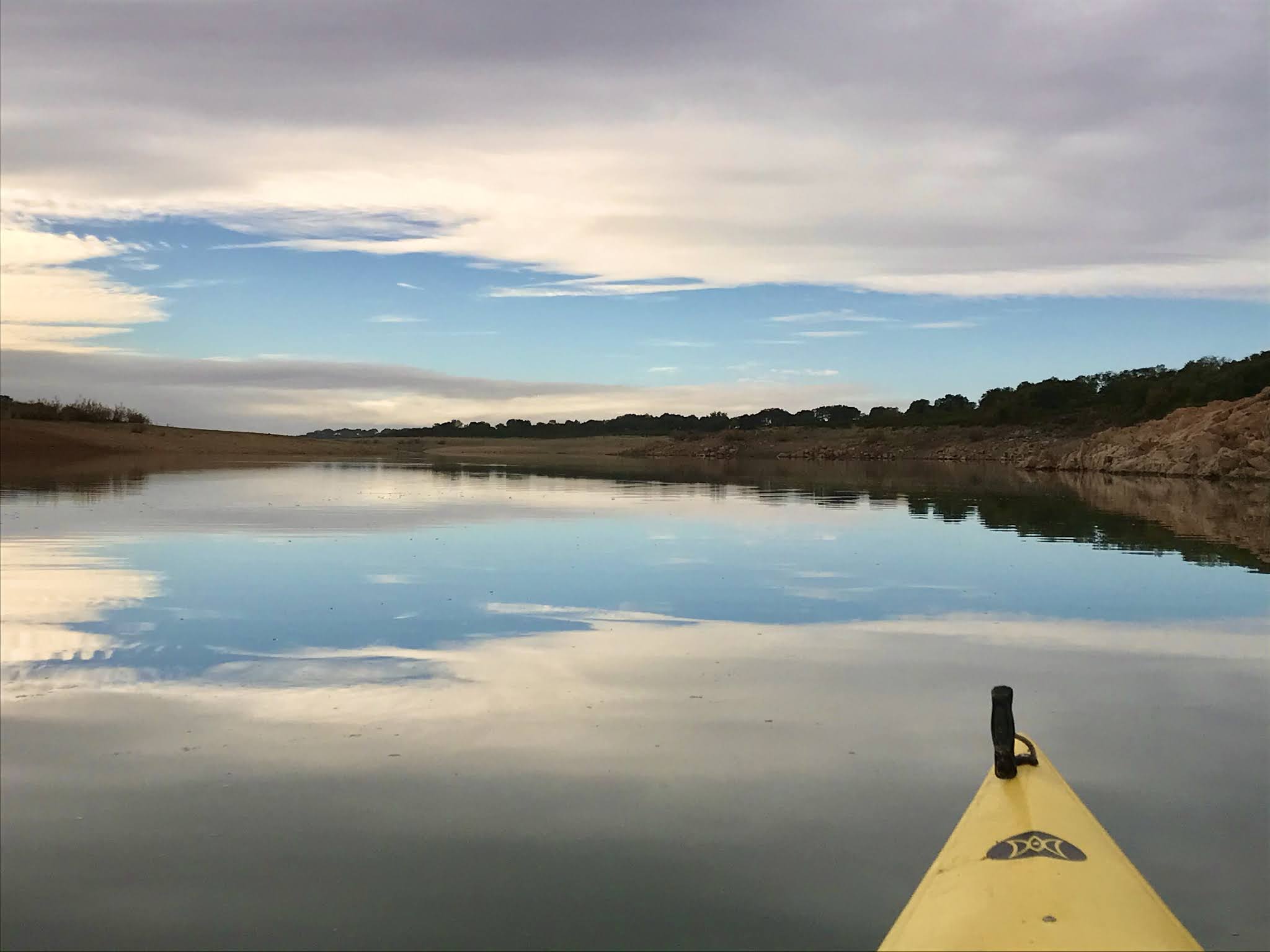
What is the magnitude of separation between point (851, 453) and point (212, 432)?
37.0m

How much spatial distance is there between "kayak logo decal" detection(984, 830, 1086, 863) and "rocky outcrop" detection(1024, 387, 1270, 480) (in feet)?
109

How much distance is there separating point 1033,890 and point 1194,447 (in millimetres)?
36026

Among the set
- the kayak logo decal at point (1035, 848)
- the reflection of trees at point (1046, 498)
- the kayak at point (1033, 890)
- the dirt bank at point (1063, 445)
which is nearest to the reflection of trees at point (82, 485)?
the reflection of trees at point (1046, 498)

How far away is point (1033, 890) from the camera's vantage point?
3.35 metres

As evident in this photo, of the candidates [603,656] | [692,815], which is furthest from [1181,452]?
[692,815]

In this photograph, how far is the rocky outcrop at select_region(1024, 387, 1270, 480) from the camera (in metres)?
33.2

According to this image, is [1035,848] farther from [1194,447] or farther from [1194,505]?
[1194,447]

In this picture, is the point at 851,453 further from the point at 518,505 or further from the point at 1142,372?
the point at 518,505

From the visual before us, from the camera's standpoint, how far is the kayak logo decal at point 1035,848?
361 centimetres

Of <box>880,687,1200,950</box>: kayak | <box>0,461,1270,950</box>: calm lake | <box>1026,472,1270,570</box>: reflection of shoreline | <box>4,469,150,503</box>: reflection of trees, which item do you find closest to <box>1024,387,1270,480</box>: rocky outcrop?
<box>1026,472,1270,570</box>: reflection of shoreline

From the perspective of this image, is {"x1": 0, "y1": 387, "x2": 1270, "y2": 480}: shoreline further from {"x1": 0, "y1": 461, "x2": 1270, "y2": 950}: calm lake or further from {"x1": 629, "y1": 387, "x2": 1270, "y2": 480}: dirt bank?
{"x1": 0, "y1": 461, "x2": 1270, "y2": 950}: calm lake

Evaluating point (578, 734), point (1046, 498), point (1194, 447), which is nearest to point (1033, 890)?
point (578, 734)

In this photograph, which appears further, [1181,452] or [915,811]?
[1181,452]

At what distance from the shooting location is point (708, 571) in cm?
1222
